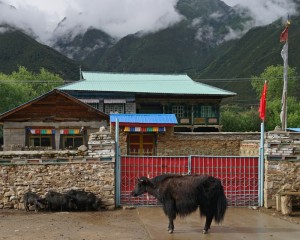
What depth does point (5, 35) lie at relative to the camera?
83500 millimetres

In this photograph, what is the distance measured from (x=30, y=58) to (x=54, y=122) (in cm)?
5458

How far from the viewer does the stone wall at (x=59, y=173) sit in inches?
425

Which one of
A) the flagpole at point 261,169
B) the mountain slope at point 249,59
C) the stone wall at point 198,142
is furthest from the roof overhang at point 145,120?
the mountain slope at point 249,59

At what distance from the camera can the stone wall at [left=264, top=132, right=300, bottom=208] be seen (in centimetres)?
1096

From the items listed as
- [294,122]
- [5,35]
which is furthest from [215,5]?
[294,122]

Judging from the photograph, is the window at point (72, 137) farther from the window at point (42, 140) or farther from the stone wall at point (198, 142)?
the stone wall at point (198, 142)

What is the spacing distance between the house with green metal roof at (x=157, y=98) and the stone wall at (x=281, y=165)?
17018 mm

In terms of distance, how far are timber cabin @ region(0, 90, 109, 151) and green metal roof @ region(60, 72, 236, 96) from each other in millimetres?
5726

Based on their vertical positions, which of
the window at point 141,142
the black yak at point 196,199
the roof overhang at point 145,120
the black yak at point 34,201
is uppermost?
the roof overhang at point 145,120

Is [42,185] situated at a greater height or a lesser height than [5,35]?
lesser

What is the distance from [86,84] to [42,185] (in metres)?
18.6

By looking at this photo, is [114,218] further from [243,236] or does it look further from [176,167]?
[243,236]

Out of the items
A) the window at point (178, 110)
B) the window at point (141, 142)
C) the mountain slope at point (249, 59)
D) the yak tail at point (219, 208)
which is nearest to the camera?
the yak tail at point (219, 208)

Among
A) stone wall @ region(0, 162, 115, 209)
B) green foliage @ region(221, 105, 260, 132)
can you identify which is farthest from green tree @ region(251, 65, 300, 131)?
stone wall @ region(0, 162, 115, 209)
